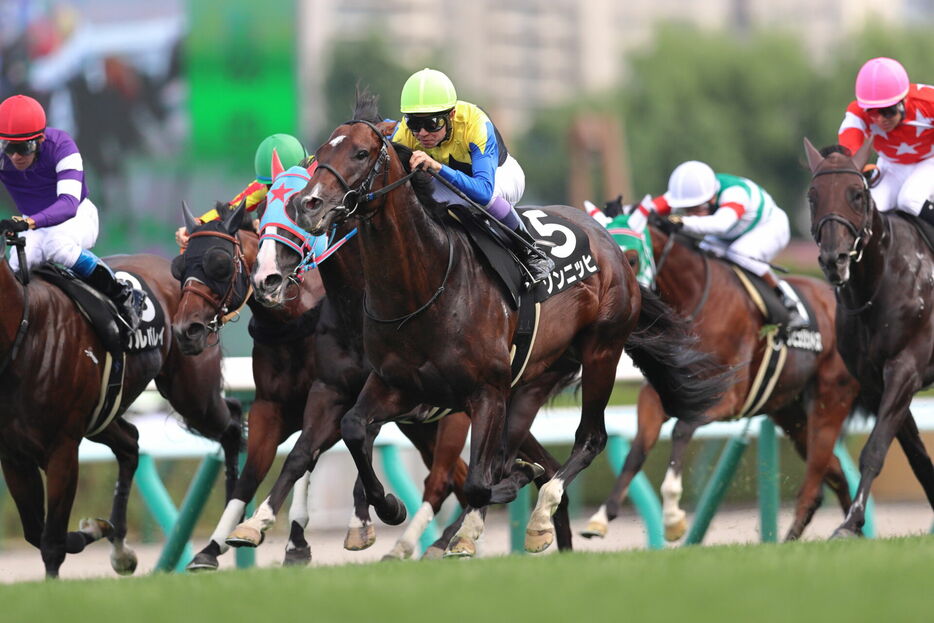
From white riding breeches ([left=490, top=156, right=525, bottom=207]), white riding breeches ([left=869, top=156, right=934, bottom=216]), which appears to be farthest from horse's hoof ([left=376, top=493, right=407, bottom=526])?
white riding breeches ([left=869, top=156, right=934, bottom=216])

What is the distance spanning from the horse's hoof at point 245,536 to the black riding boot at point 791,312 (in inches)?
160

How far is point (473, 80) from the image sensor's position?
9075 centimetres

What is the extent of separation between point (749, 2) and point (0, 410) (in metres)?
97.4

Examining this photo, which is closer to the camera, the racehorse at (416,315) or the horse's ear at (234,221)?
the racehorse at (416,315)

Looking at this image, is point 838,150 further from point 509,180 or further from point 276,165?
point 276,165

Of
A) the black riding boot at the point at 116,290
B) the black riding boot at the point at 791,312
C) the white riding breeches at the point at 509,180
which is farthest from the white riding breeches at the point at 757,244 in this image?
the black riding boot at the point at 116,290

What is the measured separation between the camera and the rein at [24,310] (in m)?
6.43

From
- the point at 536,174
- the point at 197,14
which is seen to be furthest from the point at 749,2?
the point at 197,14

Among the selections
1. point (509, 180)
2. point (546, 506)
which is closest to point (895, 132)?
point (509, 180)

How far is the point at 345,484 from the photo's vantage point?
10172 millimetres

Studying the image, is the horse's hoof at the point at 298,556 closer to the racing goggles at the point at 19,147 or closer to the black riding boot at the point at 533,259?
the black riding boot at the point at 533,259

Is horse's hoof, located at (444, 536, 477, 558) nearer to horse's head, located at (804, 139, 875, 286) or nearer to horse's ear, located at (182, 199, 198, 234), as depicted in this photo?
horse's ear, located at (182, 199, 198, 234)

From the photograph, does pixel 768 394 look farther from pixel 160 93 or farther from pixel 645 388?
pixel 160 93

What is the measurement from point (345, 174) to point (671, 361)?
246cm
